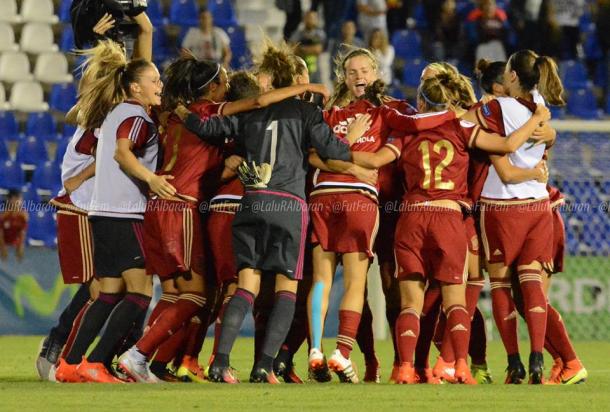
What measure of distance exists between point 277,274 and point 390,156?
948 millimetres

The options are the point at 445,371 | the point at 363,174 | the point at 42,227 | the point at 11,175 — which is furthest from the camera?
the point at 11,175

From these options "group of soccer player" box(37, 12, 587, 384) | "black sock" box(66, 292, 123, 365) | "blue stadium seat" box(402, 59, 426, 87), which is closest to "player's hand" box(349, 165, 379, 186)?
"group of soccer player" box(37, 12, 587, 384)

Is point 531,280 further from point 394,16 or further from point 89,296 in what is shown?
point 394,16

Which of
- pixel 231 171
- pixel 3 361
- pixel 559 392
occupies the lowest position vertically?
pixel 3 361

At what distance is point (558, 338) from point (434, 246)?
1.06 meters

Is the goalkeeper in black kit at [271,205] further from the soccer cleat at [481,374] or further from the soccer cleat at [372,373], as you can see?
the soccer cleat at [481,374]

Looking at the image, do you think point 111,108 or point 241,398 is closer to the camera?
point 241,398

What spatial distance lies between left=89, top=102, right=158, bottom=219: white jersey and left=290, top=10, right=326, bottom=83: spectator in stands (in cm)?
811

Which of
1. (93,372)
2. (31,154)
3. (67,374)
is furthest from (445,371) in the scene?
(31,154)

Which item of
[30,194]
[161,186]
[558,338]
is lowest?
[30,194]

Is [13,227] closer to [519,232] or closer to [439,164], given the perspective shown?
[439,164]

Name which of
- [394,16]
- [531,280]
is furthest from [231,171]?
[394,16]

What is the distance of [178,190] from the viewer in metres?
7.64

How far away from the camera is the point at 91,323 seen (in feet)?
24.5
